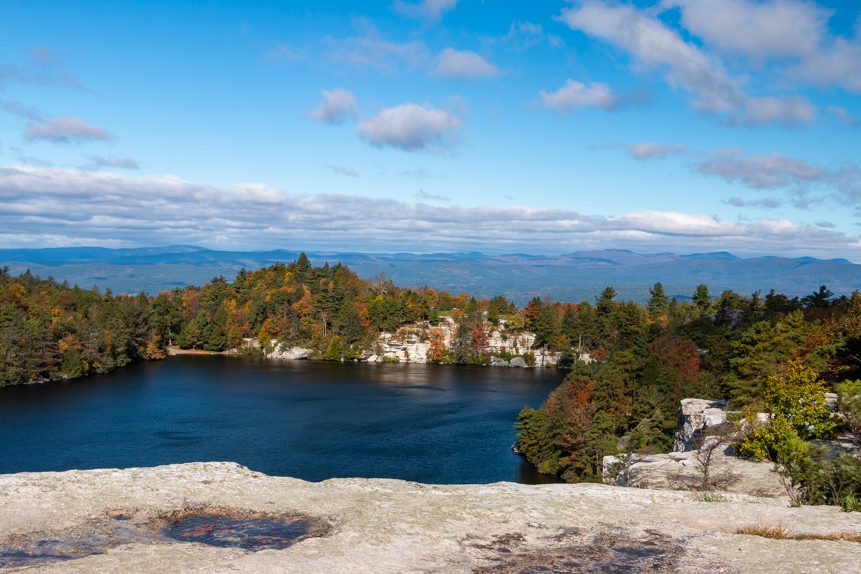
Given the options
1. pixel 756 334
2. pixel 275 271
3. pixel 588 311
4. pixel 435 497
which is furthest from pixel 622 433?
pixel 275 271

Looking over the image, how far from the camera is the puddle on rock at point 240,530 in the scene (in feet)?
41.0

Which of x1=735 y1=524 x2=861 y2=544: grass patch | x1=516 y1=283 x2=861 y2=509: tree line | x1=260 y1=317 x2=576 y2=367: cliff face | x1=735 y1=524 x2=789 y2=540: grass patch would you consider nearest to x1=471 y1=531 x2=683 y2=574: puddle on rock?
x1=735 y1=524 x2=789 y2=540: grass patch

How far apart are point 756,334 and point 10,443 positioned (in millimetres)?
66925

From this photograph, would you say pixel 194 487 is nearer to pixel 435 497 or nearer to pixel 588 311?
pixel 435 497

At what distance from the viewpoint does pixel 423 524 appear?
1305 centimetres

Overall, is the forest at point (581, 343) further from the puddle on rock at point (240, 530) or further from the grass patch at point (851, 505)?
the puddle on rock at point (240, 530)

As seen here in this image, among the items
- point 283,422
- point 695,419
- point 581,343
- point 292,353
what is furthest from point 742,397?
point 292,353

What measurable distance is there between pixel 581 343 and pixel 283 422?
79.0m

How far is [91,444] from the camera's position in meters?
57.3

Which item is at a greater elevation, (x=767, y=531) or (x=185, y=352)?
(x=767, y=531)

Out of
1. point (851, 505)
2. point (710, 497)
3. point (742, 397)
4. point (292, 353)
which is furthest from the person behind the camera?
point (292, 353)

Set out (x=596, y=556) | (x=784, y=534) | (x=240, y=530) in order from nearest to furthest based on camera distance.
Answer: (x=596, y=556), (x=784, y=534), (x=240, y=530)

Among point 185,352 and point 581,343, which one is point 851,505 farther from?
point 185,352

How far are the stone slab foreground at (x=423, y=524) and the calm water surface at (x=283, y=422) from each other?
33099 mm
